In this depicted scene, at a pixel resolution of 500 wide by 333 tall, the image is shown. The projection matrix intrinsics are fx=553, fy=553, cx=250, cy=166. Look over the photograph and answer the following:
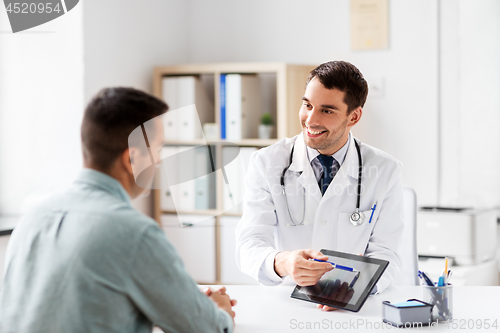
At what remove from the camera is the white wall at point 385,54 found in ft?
10.4

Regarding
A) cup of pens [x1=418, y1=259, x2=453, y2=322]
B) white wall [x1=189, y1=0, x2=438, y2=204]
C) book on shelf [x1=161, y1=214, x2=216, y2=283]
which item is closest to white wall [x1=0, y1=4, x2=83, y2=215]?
book on shelf [x1=161, y1=214, x2=216, y2=283]

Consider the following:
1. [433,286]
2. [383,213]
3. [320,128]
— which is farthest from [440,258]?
[433,286]

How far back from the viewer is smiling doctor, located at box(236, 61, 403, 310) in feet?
5.90

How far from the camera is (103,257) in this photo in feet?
2.97

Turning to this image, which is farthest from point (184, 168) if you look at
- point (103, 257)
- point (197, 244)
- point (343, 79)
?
point (197, 244)

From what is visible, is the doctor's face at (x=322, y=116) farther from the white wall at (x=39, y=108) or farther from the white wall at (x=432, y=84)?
the white wall at (x=39, y=108)

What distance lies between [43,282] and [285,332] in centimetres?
56

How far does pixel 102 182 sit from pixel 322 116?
1027 mm

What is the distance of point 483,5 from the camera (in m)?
3.04

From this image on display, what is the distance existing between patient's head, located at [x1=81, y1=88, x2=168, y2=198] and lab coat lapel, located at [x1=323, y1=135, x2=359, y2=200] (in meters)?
0.90

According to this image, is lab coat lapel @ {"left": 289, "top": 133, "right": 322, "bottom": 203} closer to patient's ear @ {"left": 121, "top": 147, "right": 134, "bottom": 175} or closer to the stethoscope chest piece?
the stethoscope chest piece

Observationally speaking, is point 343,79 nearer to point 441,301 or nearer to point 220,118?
point 441,301

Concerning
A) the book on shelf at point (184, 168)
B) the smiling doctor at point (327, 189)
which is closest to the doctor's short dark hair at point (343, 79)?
the smiling doctor at point (327, 189)

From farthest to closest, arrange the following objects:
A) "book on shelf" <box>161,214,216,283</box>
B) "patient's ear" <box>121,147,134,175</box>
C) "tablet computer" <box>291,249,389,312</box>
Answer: "book on shelf" <box>161,214,216,283</box>, "tablet computer" <box>291,249,389,312</box>, "patient's ear" <box>121,147,134,175</box>
